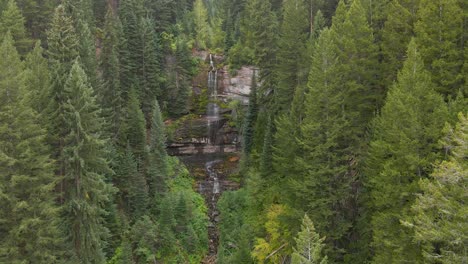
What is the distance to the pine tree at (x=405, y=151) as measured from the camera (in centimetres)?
1844

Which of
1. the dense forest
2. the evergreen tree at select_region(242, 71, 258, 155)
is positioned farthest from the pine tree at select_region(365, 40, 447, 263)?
A: the evergreen tree at select_region(242, 71, 258, 155)

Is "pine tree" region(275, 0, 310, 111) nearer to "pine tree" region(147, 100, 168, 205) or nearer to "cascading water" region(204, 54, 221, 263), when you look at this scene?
"pine tree" region(147, 100, 168, 205)

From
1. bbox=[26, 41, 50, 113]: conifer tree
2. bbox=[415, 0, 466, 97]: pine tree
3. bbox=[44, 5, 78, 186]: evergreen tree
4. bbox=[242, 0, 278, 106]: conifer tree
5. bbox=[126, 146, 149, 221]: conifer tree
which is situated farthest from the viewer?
bbox=[242, 0, 278, 106]: conifer tree

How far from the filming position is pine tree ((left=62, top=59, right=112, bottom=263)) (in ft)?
80.0

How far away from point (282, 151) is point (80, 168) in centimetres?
1500

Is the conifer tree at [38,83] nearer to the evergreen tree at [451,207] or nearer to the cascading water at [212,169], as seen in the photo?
the evergreen tree at [451,207]

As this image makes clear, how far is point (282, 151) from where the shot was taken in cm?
3219

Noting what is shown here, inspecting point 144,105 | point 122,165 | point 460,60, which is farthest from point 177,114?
point 460,60

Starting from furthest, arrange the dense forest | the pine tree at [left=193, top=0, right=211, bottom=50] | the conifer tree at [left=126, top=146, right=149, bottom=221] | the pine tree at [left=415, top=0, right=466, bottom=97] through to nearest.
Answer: the pine tree at [left=193, top=0, right=211, bottom=50] < the conifer tree at [left=126, top=146, right=149, bottom=221] < the pine tree at [left=415, top=0, right=466, bottom=97] < the dense forest

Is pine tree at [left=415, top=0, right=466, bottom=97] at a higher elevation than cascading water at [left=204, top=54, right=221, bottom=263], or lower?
higher

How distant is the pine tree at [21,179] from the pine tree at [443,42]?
865 inches

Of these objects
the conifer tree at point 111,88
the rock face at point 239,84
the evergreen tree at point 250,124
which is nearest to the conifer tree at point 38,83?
the conifer tree at point 111,88

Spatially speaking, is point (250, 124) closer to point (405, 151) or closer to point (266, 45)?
point (266, 45)

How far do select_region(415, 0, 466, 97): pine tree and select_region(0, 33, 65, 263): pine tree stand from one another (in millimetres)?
21966
